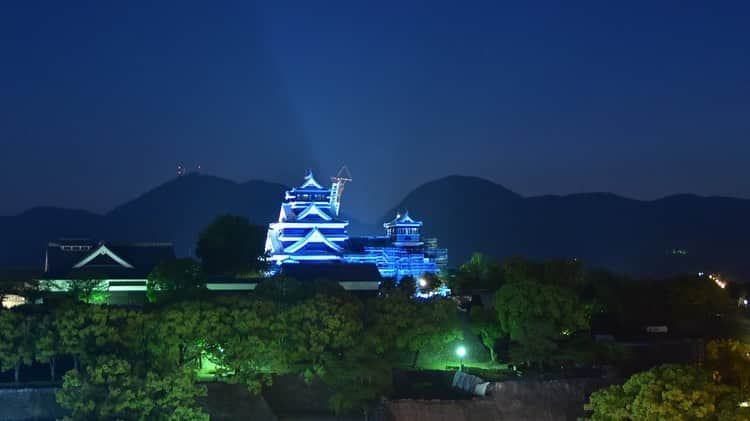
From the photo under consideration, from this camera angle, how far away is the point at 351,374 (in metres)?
26.6

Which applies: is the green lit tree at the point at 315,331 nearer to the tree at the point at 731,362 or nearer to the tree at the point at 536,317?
the tree at the point at 536,317

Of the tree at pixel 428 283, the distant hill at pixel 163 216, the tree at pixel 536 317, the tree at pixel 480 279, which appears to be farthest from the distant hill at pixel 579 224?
the tree at pixel 536 317

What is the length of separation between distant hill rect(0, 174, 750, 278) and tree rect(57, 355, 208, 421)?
275ft

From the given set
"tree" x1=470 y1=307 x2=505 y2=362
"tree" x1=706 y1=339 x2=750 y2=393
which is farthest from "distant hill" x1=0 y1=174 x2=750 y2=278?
"tree" x1=706 y1=339 x2=750 y2=393

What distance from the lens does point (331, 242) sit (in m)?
48.2

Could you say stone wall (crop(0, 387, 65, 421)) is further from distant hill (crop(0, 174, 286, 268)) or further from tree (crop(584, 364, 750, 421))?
distant hill (crop(0, 174, 286, 268))

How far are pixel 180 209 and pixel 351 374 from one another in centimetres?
11287

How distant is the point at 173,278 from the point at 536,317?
1516cm

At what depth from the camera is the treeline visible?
25.6m

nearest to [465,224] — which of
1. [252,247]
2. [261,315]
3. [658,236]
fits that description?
[658,236]

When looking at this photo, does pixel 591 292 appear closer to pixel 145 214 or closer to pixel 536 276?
pixel 536 276

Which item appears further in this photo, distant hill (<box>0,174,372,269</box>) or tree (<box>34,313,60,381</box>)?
distant hill (<box>0,174,372,269</box>)

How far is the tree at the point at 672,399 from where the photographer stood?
811 inches

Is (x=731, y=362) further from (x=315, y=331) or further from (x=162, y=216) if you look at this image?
(x=162, y=216)
